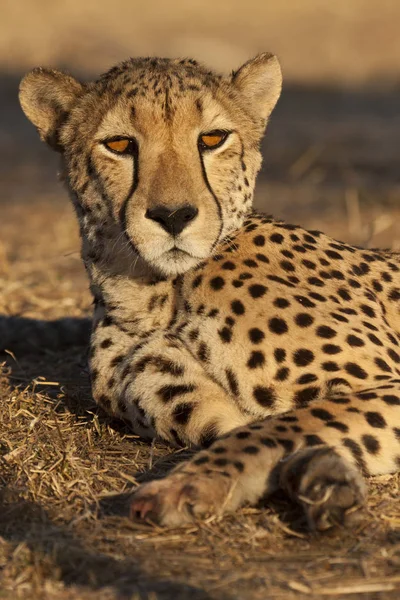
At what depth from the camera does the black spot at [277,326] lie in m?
3.43

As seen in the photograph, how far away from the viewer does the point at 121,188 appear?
353 cm

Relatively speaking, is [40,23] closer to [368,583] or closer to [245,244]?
[245,244]

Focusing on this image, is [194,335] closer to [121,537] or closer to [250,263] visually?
[250,263]

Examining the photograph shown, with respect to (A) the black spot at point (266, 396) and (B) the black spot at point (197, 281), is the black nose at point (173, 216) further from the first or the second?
(A) the black spot at point (266, 396)

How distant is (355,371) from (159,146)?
0.89 m

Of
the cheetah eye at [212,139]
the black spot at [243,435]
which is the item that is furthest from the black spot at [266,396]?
the cheetah eye at [212,139]

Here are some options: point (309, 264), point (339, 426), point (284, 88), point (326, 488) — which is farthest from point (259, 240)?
point (284, 88)

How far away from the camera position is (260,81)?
4.02m

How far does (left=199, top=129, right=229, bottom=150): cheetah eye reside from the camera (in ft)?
11.8

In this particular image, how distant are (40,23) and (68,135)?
48.6ft

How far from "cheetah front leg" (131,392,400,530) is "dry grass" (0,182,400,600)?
0.17 ft

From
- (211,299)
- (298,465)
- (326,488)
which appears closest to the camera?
(326,488)

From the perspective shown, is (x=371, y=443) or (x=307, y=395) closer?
(x=371, y=443)

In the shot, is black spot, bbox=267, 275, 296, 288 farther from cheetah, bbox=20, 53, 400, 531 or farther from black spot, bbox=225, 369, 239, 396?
black spot, bbox=225, 369, 239, 396
